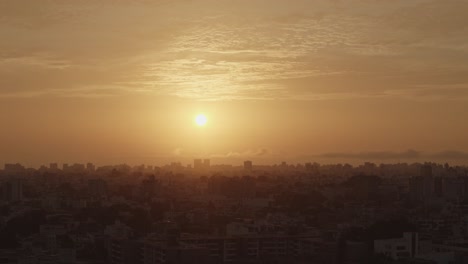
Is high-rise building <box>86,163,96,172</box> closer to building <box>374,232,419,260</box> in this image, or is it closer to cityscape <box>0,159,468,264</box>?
cityscape <box>0,159,468,264</box>

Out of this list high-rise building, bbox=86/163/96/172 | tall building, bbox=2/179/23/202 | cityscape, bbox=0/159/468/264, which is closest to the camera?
cityscape, bbox=0/159/468/264

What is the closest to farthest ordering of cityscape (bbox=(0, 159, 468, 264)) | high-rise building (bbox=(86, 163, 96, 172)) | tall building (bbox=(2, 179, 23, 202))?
cityscape (bbox=(0, 159, 468, 264)) → tall building (bbox=(2, 179, 23, 202)) → high-rise building (bbox=(86, 163, 96, 172))

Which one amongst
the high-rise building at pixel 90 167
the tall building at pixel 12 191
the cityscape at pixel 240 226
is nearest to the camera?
the cityscape at pixel 240 226

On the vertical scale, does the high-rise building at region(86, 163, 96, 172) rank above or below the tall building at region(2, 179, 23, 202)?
above

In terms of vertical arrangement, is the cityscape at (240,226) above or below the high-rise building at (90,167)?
below

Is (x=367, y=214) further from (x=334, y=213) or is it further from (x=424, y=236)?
(x=424, y=236)

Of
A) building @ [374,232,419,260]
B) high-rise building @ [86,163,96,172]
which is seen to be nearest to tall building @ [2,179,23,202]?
building @ [374,232,419,260]

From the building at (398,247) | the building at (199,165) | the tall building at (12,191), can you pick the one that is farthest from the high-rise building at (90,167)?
the building at (398,247)

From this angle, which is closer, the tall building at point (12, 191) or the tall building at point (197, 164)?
the tall building at point (12, 191)

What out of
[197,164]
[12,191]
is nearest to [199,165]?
[197,164]

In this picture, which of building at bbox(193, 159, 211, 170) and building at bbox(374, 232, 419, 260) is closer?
building at bbox(374, 232, 419, 260)

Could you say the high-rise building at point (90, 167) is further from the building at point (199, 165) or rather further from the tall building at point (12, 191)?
the tall building at point (12, 191)
